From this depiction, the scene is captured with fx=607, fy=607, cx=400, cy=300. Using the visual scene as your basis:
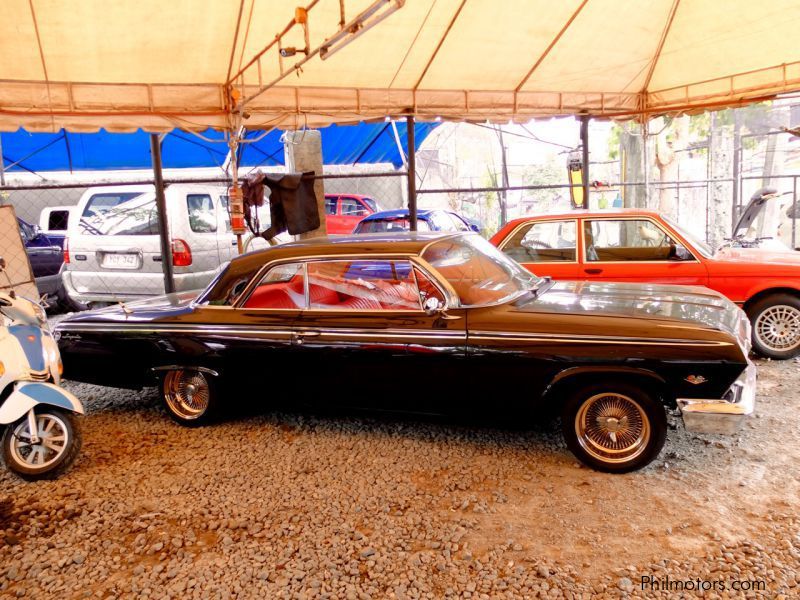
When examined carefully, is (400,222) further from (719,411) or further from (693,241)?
(719,411)

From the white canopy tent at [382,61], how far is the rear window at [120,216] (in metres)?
1.91

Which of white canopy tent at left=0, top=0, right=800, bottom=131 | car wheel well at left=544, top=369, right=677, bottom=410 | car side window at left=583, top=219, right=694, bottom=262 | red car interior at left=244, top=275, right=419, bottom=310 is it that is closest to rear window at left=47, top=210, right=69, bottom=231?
white canopy tent at left=0, top=0, right=800, bottom=131

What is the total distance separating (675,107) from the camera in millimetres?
8539

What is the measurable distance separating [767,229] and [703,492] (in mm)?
→ 14247

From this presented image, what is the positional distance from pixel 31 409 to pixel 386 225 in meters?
8.39

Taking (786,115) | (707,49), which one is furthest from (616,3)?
(786,115)

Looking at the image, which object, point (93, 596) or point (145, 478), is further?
point (145, 478)

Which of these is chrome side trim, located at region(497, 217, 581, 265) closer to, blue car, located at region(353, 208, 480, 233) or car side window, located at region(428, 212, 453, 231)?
blue car, located at region(353, 208, 480, 233)

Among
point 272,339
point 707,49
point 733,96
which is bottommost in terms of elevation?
point 272,339

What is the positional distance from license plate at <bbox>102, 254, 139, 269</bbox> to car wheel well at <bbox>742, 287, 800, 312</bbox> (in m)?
7.35

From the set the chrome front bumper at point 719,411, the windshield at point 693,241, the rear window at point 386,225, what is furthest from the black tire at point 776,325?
the rear window at point 386,225

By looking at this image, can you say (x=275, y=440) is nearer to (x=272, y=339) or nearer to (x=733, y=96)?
(x=272, y=339)

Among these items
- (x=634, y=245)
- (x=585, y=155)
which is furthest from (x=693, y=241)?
(x=585, y=155)

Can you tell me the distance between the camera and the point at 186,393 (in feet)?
15.6
